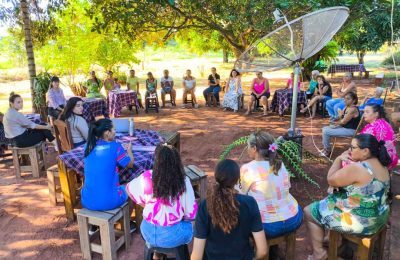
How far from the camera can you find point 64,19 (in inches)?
526

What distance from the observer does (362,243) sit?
108 inches

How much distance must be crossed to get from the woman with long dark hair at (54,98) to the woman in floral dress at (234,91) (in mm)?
4765

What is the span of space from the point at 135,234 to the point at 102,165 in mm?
1054

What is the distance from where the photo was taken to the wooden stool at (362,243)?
273cm

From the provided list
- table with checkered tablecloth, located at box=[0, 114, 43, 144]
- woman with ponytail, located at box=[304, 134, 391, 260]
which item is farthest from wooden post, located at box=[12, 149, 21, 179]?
woman with ponytail, located at box=[304, 134, 391, 260]

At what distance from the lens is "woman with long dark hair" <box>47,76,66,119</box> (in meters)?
7.50

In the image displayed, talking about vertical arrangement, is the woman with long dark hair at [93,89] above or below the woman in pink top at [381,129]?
above

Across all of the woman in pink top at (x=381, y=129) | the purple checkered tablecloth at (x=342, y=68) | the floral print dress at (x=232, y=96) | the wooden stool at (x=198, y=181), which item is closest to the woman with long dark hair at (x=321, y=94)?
the floral print dress at (x=232, y=96)

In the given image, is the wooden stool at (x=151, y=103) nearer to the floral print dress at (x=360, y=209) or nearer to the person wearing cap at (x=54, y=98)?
the person wearing cap at (x=54, y=98)

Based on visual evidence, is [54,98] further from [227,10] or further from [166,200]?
[166,200]

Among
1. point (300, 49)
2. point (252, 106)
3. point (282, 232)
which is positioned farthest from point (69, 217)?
point (252, 106)

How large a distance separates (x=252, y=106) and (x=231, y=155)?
3849 mm

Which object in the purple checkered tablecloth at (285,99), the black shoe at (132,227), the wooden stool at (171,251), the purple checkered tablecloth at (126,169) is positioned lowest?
the black shoe at (132,227)

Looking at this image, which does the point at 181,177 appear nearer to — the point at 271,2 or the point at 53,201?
the point at 53,201
